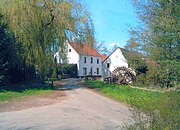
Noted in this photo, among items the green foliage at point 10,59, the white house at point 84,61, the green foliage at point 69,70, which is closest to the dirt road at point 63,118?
the green foliage at point 10,59

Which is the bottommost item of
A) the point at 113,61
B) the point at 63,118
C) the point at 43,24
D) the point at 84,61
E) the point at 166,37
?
the point at 63,118

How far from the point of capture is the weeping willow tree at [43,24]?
17.9 metres

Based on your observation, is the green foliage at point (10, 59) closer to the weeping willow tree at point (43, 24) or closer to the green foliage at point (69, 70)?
the weeping willow tree at point (43, 24)

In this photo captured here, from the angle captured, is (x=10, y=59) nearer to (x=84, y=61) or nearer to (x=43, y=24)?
(x=43, y=24)

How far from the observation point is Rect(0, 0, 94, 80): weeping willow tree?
17.9 m

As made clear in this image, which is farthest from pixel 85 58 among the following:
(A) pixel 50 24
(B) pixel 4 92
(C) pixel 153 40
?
(C) pixel 153 40

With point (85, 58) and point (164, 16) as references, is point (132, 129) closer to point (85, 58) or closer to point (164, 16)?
point (164, 16)

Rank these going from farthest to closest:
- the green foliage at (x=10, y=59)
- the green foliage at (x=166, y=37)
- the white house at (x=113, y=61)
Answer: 1. the white house at (x=113, y=61)
2. the green foliage at (x=10, y=59)
3. the green foliage at (x=166, y=37)

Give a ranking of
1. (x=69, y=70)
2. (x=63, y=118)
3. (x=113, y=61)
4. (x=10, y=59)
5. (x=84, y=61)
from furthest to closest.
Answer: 1. (x=84, y=61)
2. (x=69, y=70)
3. (x=113, y=61)
4. (x=10, y=59)
5. (x=63, y=118)

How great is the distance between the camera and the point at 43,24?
755 inches

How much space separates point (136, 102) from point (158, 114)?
0.58m

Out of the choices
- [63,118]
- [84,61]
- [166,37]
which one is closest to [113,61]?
[84,61]

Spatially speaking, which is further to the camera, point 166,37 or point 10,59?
point 10,59

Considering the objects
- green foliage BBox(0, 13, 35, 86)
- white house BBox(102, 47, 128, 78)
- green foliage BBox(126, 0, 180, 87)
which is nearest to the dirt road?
green foliage BBox(126, 0, 180, 87)
